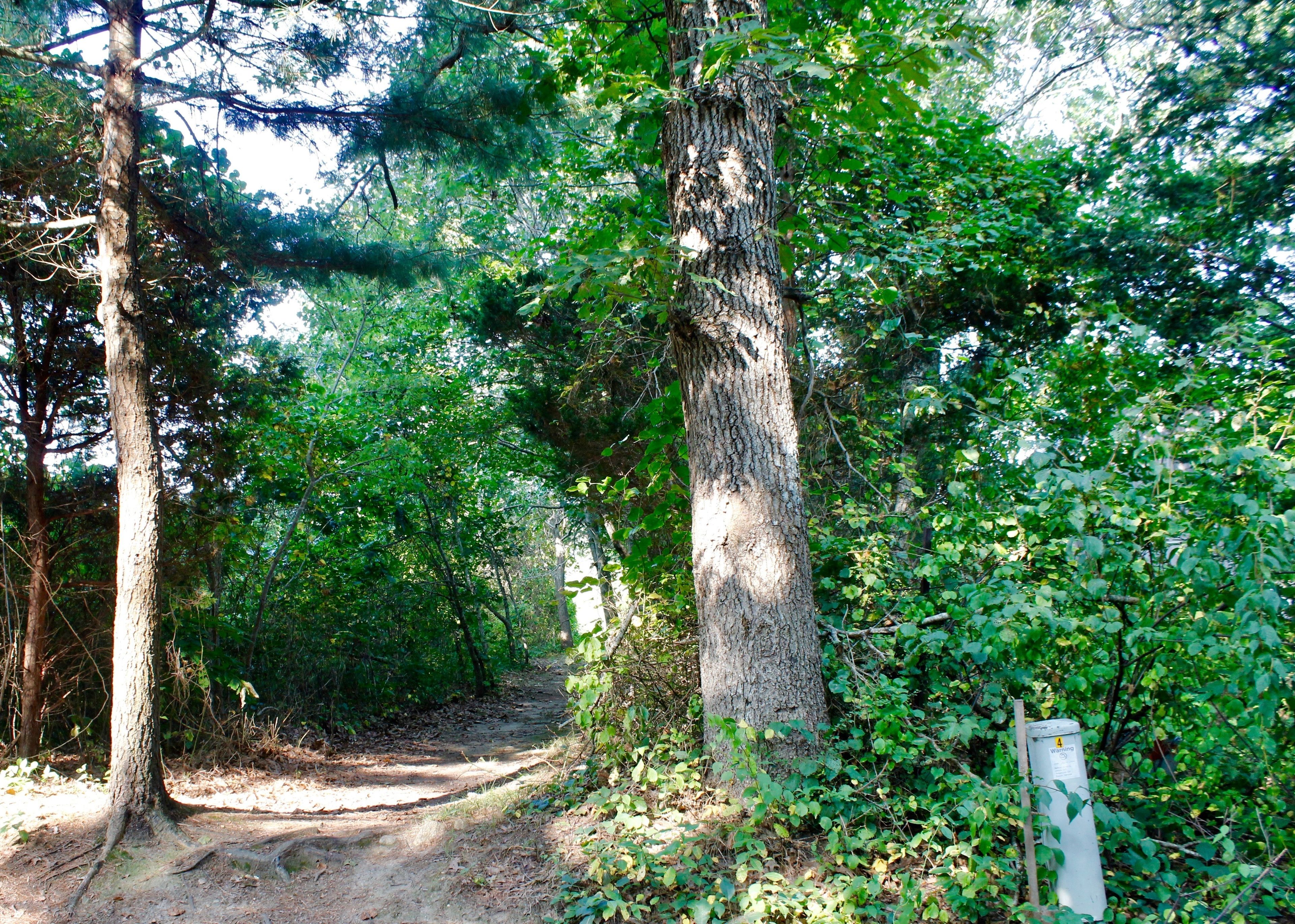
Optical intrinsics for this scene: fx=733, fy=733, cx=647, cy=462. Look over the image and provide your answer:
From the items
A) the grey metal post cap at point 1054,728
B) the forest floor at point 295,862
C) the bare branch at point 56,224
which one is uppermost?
the bare branch at point 56,224

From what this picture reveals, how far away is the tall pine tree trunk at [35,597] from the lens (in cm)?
595

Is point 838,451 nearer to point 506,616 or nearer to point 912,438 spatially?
point 912,438

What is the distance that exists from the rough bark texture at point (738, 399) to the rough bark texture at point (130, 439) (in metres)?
3.58

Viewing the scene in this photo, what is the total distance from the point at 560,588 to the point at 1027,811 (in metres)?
18.5

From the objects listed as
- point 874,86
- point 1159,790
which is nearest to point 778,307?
point 874,86

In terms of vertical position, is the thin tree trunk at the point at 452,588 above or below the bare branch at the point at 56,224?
Result: below

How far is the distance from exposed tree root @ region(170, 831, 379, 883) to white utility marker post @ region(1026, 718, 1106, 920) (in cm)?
369

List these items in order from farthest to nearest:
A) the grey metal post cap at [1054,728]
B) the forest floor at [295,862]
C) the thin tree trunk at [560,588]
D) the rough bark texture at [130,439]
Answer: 1. the thin tree trunk at [560,588]
2. the rough bark texture at [130,439]
3. the forest floor at [295,862]
4. the grey metal post cap at [1054,728]

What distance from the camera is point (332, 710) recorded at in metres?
9.52

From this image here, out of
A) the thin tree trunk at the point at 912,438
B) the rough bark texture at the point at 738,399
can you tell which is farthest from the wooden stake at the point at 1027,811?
the thin tree trunk at the point at 912,438

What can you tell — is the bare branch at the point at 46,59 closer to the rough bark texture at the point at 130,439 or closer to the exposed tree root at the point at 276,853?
the rough bark texture at the point at 130,439

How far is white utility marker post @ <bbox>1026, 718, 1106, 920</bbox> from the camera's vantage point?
9.26 ft

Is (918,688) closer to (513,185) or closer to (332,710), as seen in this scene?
(332,710)

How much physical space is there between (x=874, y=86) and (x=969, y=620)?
323cm
